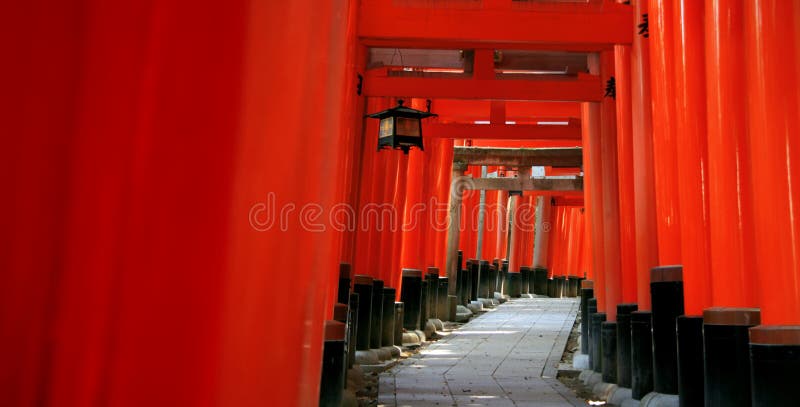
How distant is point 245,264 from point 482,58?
7.34 m

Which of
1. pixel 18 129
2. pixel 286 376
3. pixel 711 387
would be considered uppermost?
pixel 18 129

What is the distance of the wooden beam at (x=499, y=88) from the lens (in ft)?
24.9

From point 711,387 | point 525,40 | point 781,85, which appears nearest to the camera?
point 781,85

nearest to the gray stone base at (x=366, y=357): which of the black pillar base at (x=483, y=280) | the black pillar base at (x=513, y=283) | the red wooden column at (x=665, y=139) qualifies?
the red wooden column at (x=665, y=139)

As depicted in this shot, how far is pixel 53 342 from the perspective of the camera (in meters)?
0.73

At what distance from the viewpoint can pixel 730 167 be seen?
3.59 m

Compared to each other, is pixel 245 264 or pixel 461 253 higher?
pixel 461 253

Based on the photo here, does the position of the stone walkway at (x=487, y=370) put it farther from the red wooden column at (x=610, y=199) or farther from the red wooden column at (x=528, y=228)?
the red wooden column at (x=528, y=228)

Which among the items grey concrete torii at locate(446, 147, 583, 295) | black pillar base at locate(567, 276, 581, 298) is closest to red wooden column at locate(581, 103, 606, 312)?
grey concrete torii at locate(446, 147, 583, 295)

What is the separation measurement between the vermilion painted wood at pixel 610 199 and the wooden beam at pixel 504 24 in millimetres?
856

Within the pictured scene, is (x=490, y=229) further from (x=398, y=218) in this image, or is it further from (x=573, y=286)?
(x=398, y=218)

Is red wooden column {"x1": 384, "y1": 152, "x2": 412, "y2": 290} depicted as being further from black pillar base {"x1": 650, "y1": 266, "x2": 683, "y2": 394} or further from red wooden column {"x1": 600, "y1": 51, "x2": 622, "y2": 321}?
black pillar base {"x1": 650, "y1": 266, "x2": 683, "y2": 394}

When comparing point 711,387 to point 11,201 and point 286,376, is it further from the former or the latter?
point 11,201

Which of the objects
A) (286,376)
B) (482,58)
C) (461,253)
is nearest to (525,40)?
(482,58)
